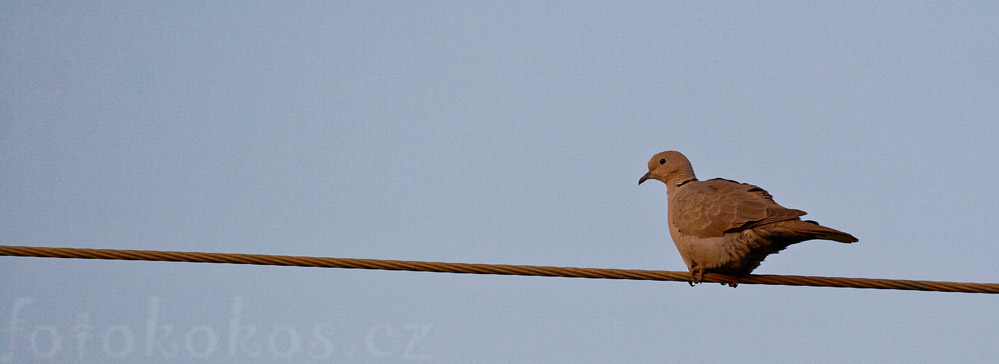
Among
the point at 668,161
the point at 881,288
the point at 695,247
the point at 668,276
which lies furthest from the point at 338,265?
the point at 668,161

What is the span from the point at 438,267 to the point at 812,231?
2347mm

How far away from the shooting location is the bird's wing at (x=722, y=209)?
6.12 meters

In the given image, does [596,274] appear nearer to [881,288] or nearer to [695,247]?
[881,288]

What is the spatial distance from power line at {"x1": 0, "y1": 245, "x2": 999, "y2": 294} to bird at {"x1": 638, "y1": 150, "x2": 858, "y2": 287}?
0.95m


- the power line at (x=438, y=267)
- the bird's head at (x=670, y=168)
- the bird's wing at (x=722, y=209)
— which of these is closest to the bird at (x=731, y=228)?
the bird's wing at (x=722, y=209)

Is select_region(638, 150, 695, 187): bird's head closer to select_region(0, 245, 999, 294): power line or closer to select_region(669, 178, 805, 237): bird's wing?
select_region(669, 178, 805, 237): bird's wing

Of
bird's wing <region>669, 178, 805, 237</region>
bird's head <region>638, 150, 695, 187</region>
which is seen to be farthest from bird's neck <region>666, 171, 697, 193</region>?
bird's wing <region>669, 178, 805, 237</region>

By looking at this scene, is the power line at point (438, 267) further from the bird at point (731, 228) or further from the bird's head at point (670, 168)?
the bird's head at point (670, 168)

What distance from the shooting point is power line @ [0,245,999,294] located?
13.9 ft

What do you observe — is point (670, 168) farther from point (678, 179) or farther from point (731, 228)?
point (731, 228)

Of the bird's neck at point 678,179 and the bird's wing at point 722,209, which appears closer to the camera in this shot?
the bird's wing at point 722,209

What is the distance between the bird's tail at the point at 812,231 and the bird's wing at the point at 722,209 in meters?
0.06

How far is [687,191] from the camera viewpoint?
7.00 metres

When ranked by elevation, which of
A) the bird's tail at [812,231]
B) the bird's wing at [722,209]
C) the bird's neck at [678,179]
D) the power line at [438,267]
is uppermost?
the bird's neck at [678,179]
